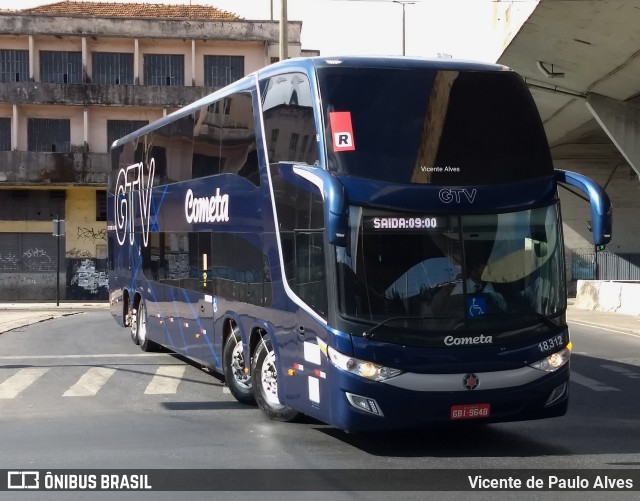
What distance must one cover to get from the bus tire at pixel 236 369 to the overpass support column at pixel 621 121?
22040 mm

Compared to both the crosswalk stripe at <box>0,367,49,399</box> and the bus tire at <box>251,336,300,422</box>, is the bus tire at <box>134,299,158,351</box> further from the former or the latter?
the bus tire at <box>251,336,300,422</box>

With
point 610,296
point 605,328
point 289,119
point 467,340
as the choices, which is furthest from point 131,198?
point 610,296

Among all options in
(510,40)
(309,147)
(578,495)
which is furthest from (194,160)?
(510,40)

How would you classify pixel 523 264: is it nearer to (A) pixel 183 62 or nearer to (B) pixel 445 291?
(B) pixel 445 291

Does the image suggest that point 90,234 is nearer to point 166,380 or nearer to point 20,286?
point 20,286

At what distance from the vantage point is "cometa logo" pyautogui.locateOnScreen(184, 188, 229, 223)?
42.4 ft

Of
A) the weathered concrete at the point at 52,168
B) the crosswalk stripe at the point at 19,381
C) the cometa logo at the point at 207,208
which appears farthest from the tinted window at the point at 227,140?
the weathered concrete at the point at 52,168

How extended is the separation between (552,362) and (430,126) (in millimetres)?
2563

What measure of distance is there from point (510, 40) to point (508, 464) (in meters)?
18.2

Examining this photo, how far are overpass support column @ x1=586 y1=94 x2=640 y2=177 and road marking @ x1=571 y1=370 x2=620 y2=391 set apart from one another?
58.2 ft

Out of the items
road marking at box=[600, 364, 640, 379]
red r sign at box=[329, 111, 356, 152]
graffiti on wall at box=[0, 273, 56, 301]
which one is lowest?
graffiti on wall at box=[0, 273, 56, 301]

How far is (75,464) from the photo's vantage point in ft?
29.6

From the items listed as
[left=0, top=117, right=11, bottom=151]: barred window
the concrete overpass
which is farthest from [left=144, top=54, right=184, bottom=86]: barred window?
the concrete overpass

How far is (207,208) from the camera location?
45.3ft
